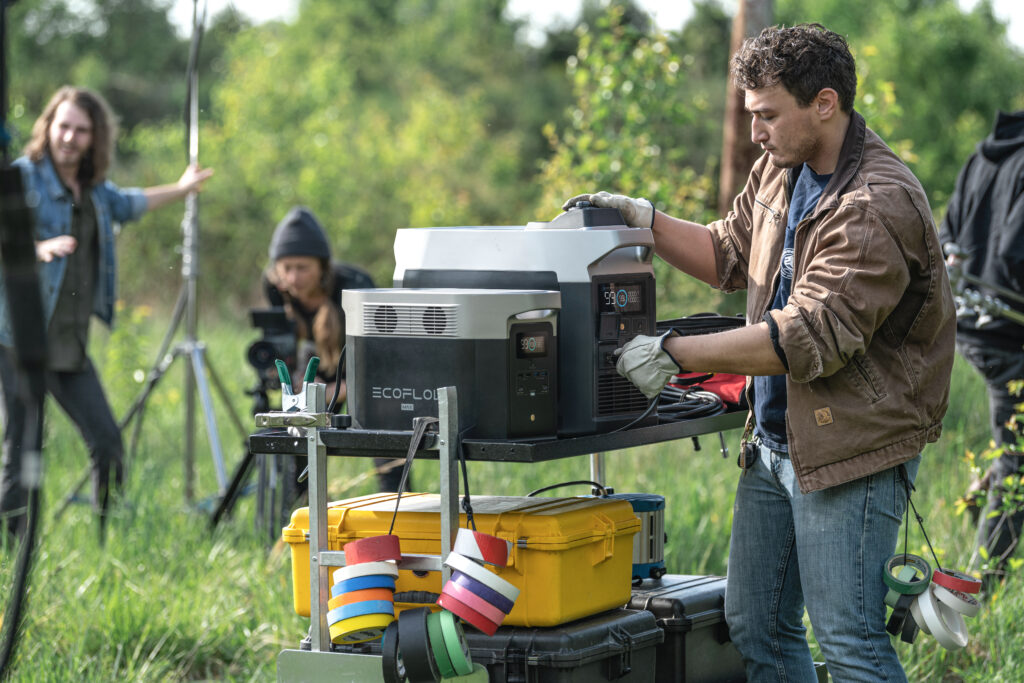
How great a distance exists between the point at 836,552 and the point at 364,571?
1037 millimetres

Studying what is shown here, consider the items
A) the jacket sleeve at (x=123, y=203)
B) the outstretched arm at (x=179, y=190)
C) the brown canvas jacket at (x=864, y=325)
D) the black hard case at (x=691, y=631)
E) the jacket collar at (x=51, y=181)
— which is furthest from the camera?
the outstretched arm at (x=179, y=190)

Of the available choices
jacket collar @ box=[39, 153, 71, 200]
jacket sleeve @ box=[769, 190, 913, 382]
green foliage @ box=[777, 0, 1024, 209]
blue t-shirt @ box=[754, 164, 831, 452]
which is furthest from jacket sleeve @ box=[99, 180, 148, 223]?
green foliage @ box=[777, 0, 1024, 209]

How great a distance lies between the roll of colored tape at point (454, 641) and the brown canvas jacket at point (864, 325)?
32.7 inches

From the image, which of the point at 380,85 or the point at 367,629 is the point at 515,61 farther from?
the point at 367,629

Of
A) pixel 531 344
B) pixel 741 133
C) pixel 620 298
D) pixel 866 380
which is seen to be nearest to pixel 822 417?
pixel 866 380

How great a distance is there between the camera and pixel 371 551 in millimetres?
2643

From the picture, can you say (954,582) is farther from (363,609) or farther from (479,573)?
(363,609)

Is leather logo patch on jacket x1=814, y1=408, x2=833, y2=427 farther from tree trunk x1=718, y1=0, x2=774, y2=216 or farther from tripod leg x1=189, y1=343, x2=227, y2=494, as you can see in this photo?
tree trunk x1=718, y1=0, x2=774, y2=216

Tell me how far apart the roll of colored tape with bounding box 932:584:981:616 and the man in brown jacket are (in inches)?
8.3

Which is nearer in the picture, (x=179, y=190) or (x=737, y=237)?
(x=737, y=237)

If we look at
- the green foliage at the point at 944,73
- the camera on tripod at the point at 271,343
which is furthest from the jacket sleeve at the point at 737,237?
the green foliage at the point at 944,73

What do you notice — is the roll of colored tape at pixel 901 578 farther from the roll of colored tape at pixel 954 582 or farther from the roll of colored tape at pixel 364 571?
the roll of colored tape at pixel 364 571

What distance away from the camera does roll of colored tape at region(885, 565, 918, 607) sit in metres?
2.80

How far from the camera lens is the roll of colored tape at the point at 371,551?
264cm
